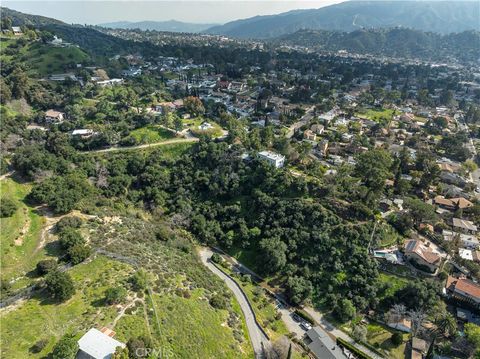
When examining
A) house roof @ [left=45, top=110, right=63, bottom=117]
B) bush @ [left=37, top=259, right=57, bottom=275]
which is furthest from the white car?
house roof @ [left=45, top=110, right=63, bottom=117]

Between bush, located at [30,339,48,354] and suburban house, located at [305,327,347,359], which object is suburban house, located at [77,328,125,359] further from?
suburban house, located at [305,327,347,359]

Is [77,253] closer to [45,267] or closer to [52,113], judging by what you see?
[45,267]

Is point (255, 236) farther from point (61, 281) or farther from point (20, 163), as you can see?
point (20, 163)

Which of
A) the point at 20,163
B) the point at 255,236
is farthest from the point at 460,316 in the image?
the point at 20,163

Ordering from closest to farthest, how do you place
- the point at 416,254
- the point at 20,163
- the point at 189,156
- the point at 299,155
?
1. the point at 416,254
2. the point at 20,163
3. the point at 299,155
4. the point at 189,156

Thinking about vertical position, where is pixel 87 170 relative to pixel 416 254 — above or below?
above

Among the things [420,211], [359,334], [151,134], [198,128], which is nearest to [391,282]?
[359,334]
